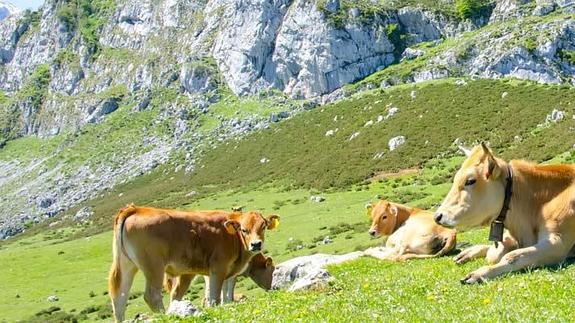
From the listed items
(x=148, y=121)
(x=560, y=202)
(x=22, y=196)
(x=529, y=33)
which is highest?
(x=560, y=202)

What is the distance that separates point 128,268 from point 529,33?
418 feet

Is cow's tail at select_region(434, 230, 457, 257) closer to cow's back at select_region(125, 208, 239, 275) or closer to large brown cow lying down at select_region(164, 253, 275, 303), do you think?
large brown cow lying down at select_region(164, 253, 275, 303)

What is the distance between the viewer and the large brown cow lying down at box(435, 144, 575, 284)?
863 cm

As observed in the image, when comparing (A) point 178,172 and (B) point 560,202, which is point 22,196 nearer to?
(A) point 178,172

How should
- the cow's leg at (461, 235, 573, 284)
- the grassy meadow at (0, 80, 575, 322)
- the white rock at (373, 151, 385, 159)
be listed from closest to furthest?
1. the grassy meadow at (0, 80, 575, 322)
2. the cow's leg at (461, 235, 573, 284)
3. the white rock at (373, 151, 385, 159)

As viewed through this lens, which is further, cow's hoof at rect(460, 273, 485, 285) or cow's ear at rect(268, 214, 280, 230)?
cow's ear at rect(268, 214, 280, 230)

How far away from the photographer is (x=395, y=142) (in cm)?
8781

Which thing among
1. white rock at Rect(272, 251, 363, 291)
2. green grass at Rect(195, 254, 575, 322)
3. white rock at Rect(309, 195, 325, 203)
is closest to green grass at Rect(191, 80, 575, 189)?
white rock at Rect(309, 195, 325, 203)

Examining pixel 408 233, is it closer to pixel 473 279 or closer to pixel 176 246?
pixel 176 246

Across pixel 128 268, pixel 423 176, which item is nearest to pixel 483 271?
pixel 128 268

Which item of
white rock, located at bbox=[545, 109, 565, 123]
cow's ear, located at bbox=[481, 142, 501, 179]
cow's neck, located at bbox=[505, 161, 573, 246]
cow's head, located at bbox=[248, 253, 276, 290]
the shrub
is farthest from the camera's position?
the shrub

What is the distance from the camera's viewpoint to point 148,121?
18125 centimetres

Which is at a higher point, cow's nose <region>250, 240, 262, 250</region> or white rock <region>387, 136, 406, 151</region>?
cow's nose <region>250, 240, 262, 250</region>

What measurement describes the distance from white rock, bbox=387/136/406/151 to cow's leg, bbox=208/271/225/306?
7538 cm
